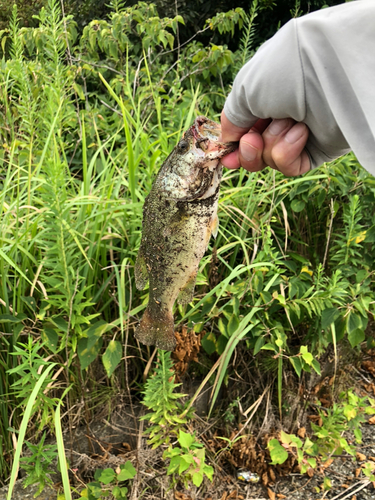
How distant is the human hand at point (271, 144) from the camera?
1.27 metres

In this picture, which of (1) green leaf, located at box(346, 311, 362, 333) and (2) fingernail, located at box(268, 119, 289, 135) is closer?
(2) fingernail, located at box(268, 119, 289, 135)

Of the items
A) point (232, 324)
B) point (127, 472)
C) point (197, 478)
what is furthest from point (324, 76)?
point (127, 472)

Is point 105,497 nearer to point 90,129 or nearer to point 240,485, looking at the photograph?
point 240,485

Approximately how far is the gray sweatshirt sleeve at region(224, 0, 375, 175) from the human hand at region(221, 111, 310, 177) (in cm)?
8

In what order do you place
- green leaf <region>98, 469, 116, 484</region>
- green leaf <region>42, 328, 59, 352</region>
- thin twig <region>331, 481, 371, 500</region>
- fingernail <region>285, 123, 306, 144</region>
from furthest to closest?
thin twig <region>331, 481, 371, 500</region>
green leaf <region>98, 469, 116, 484</region>
green leaf <region>42, 328, 59, 352</region>
fingernail <region>285, 123, 306, 144</region>

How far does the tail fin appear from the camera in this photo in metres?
1.56

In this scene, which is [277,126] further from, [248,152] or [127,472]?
[127,472]

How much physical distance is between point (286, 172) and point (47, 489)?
5.89 ft

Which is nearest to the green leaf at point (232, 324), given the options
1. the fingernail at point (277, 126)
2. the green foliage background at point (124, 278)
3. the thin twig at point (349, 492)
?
the green foliage background at point (124, 278)

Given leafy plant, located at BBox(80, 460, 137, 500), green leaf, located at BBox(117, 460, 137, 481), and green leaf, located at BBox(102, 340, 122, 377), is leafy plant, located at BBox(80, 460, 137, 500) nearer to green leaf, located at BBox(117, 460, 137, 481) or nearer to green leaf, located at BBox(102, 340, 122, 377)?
green leaf, located at BBox(117, 460, 137, 481)

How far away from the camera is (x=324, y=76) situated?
1.06 m

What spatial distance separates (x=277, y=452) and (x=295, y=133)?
1686mm

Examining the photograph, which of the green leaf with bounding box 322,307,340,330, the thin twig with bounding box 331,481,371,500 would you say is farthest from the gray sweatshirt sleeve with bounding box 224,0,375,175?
the thin twig with bounding box 331,481,371,500

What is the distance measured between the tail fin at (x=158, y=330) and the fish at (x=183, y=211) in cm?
10
